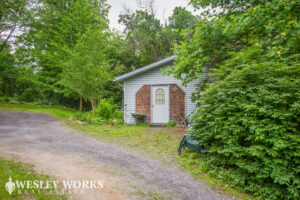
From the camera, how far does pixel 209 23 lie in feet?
15.3

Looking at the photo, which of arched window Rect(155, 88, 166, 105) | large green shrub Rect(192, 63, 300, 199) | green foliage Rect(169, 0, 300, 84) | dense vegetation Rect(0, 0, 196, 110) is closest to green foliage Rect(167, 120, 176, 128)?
arched window Rect(155, 88, 166, 105)

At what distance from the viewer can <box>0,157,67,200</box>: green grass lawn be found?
6.44 feet

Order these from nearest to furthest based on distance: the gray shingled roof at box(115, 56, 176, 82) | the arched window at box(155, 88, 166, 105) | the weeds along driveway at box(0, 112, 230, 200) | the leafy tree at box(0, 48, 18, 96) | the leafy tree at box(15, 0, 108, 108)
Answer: the weeds along driveway at box(0, 112, 230, 200), the gray shingled roof at box(115, 56, 176, 82), the arched window at box(155, 88, 166, 105), the leafy tree at box(15, 0, 108, 108), the leafy tree at box(0, 48, 18, 96)

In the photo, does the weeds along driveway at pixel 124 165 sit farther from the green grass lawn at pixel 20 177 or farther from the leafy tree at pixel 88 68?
the leafy tree at pixel 88 68

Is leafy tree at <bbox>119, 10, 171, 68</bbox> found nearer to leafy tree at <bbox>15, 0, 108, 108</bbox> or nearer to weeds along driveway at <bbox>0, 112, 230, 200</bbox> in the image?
leafy tree at <bbox>15, 0, 108, 108</bbox>

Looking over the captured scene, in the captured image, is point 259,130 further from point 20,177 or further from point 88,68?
A: point 88,68

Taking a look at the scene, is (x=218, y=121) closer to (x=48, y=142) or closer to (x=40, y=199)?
(x=40, y=199)

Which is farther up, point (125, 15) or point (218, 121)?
point (125, 15)

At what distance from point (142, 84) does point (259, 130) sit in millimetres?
6841

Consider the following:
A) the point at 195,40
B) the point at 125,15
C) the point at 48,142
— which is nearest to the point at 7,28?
the point at 125,15

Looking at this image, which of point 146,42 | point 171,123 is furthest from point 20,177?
point 146,42

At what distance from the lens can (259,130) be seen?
2.31m

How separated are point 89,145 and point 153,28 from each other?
55.3ft

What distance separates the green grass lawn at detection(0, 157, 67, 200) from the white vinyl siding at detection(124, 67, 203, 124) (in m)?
6.26
